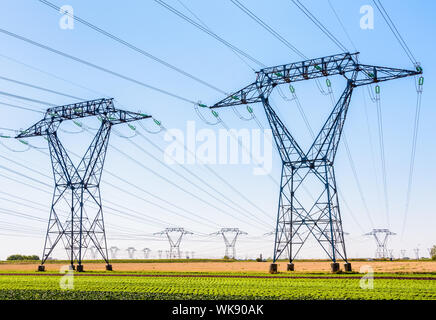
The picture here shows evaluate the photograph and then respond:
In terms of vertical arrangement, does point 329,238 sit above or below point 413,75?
below

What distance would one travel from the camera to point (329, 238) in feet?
119

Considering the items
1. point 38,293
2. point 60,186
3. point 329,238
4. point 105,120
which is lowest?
point 38,293

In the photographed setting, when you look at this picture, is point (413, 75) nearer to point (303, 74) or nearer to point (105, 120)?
point (303, 74)

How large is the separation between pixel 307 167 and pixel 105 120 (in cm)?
2374

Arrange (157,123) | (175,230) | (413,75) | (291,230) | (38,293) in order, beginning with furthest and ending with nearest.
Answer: (175,230), (157,123), (291,230), (413,75), (38,293)

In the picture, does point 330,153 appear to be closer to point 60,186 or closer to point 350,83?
point 350,83

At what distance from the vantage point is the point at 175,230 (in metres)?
128
